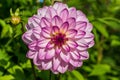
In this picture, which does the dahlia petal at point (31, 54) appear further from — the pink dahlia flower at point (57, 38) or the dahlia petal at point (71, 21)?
the dahlia petal at point (71, 21)

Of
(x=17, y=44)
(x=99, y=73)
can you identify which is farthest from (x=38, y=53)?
(x=99, y=73)

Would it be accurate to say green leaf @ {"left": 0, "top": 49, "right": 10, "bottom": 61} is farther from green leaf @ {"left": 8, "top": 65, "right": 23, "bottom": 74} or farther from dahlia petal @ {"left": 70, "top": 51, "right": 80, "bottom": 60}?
dahlia petal @ {"left": 70, "top": 51, "right": 80, "bottom": 60}

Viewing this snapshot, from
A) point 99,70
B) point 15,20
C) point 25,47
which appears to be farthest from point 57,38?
point 99,70

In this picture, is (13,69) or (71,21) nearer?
(71,21)

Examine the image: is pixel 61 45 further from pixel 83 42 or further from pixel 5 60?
pixel 5 60

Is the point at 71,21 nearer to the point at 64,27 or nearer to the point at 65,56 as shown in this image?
the point at 64,27

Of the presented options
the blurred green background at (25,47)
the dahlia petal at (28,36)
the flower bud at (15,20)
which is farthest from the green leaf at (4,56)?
the dahlia petal at (28,36)

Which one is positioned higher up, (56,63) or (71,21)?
(71,21)
